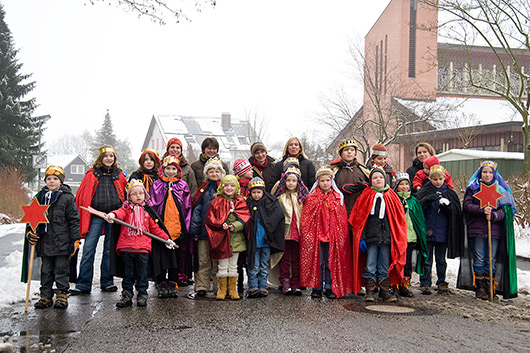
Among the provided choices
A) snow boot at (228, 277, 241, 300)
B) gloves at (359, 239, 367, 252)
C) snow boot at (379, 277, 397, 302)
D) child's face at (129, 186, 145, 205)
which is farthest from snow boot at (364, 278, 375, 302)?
child's face at (129, 186, 145, 205)

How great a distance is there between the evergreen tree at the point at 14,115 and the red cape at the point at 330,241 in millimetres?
29323

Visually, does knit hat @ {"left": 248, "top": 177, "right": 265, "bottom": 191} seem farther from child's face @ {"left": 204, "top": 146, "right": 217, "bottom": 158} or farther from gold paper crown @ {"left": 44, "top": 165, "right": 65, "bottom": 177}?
gold paper crown @ {"left": 44, "top": 165, "right": 65, "bottom": 177}

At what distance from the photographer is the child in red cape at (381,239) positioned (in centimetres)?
711

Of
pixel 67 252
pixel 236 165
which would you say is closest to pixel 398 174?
pixel 236 165

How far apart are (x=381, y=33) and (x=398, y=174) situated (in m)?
32.9

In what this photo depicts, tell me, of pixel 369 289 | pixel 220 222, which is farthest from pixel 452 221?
pixel 220 222

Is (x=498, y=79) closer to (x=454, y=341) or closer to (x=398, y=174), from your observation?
(x=398, y=174)

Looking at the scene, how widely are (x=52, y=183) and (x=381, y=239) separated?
176 inches

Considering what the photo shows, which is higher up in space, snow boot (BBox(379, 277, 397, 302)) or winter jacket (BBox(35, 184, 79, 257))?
winter jacket (BBox(35, 184, 79, 257))

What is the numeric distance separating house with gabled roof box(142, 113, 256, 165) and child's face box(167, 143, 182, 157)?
168ft

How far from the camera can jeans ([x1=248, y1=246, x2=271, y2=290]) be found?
23.8ft

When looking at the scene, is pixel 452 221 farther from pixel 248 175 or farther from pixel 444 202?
pixel 248 175

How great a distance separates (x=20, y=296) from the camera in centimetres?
711

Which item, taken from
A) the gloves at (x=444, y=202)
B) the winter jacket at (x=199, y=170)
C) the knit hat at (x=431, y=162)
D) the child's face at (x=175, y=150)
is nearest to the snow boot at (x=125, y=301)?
the child's face at (x=175, y=150)
